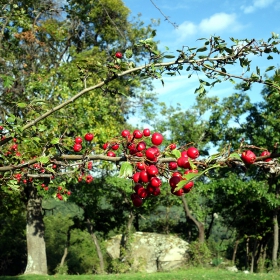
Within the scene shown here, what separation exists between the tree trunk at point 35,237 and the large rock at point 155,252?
15.0 feet

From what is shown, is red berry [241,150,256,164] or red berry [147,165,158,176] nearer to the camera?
red berry [241,150,256,164]

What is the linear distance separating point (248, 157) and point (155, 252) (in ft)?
60.4

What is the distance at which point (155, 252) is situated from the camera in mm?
19062

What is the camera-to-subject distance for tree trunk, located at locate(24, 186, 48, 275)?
15992 mm

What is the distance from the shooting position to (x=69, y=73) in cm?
1541

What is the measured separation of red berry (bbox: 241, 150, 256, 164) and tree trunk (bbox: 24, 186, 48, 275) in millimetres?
15363

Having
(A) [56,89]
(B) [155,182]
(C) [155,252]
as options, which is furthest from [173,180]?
(C) [155,252]

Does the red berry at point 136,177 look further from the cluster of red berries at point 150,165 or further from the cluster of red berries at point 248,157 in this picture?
the cluster of red berries at point 248,157

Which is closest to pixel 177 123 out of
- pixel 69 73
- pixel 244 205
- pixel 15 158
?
pixel 244 205

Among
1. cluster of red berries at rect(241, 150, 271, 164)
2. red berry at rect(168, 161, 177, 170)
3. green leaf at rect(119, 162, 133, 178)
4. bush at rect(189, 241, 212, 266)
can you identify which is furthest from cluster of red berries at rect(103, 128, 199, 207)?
bush at rect(189, 241, 212, 266)

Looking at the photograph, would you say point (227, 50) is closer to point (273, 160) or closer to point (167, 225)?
point (273, 160)

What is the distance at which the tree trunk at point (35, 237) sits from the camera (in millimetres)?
15992

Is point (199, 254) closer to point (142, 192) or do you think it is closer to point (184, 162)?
point (142, 192)

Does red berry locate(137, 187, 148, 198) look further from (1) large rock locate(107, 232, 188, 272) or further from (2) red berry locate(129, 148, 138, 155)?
(1) large rock locate(107, 232, 188, 272)
